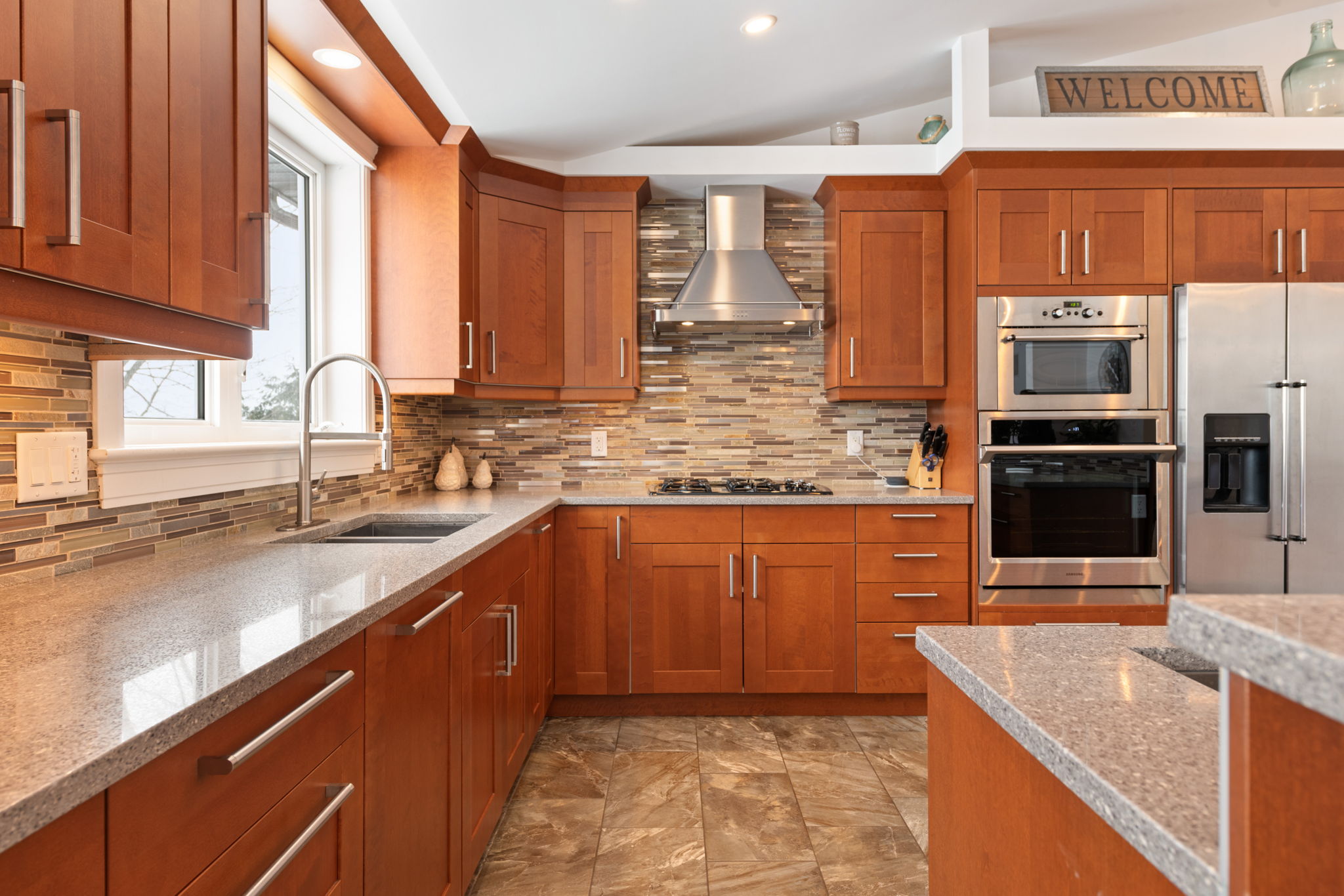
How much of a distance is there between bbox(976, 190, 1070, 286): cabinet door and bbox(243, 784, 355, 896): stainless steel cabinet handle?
2.69 metres

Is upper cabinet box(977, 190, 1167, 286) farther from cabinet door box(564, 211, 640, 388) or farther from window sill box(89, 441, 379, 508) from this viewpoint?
window sill box(89, 441, 379, 508)

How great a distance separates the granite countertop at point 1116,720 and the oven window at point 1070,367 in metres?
1.91

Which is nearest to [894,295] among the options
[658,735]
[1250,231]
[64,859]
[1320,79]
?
[1250,231]

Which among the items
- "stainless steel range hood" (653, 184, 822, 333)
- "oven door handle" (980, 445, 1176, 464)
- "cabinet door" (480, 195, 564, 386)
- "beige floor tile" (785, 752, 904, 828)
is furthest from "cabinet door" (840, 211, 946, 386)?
"beige floor tile" (785, 752, 904, 828)

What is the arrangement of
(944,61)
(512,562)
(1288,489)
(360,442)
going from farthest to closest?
(944,61), (1288,489), (360,442), (512,562)

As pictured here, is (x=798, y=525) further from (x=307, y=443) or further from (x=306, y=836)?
(x=306, y=836)

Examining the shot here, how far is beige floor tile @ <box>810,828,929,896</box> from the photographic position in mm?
1703

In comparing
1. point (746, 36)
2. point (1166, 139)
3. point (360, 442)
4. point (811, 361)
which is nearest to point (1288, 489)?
point (1166, 139)

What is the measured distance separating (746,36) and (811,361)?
1.45m

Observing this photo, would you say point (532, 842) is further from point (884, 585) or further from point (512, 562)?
point (884, 585)

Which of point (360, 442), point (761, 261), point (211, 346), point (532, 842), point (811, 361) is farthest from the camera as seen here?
point (811, 361)

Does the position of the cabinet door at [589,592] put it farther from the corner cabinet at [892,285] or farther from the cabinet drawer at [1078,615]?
the cabinet drawer at [1078,615]

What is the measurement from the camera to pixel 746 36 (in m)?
2.31

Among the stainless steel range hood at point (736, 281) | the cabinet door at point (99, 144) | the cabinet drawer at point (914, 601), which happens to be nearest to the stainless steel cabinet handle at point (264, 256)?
the cabinet door at point (99, 144)
